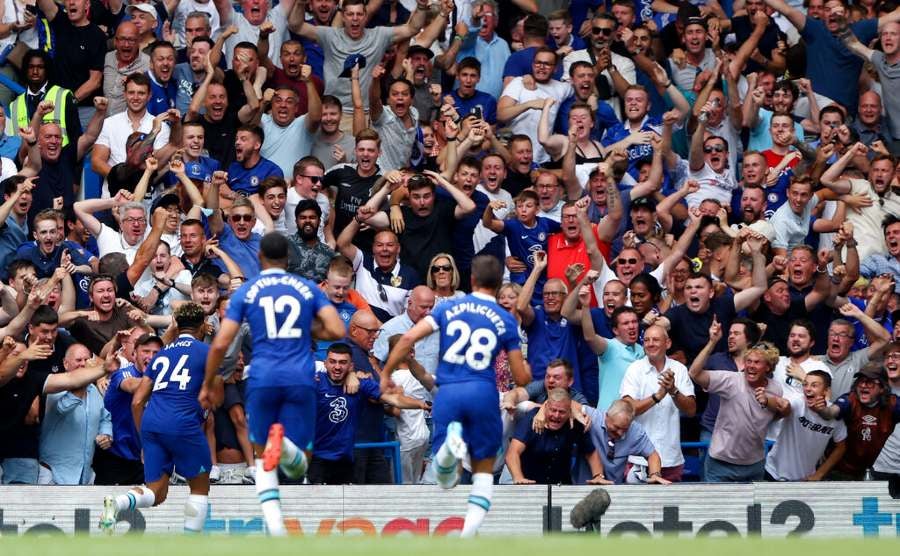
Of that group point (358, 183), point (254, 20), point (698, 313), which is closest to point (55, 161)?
point (358, 183)

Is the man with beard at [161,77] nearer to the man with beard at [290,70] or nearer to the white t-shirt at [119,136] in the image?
the white t-shirt at [119,136]

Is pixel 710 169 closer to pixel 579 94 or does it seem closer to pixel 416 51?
pixel 579 94

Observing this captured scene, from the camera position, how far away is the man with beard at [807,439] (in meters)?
16.4

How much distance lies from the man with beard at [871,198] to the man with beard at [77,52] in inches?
330

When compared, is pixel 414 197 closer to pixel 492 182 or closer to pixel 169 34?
pixel 492 182

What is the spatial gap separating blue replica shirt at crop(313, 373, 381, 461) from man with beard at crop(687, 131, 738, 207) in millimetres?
5787

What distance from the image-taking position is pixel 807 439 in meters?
16.5

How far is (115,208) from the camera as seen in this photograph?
17797 mm

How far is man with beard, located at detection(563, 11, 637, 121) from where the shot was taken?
20.8 meters

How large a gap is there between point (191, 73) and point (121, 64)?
806 mm

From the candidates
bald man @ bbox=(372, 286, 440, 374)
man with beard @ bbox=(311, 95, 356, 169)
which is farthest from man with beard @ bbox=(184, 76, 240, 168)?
bald man @ bbox=(372, 286, 440, 374)

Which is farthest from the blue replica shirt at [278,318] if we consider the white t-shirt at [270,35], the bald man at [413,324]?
the white t-shirt at [270,35]

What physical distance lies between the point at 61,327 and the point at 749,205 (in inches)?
299

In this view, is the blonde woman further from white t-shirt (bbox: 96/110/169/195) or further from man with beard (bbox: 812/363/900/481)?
man with beard (bbox: 812/363/900/481)
